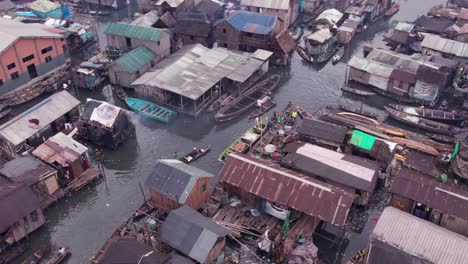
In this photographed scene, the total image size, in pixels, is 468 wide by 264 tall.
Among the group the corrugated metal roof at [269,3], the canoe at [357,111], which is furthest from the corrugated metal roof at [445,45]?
the corrugated metal roof at [269,3]

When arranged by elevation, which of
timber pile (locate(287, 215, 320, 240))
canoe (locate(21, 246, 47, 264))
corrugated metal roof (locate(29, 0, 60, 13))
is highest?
corrugated metal roof (locate(29, 0, 60, 13))

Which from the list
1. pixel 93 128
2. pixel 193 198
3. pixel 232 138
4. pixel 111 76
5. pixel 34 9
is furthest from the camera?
pixel 34 9

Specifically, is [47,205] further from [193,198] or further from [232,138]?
[232,138]

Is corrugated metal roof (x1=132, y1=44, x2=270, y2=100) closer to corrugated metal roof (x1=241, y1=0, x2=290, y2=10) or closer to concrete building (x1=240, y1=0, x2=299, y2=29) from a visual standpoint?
concrete building (x1=240, y1=0, x2=299, y2=29)

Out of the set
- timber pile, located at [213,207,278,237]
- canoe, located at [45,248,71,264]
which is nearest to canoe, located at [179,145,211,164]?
timber pile, located at [213,207,278,237]

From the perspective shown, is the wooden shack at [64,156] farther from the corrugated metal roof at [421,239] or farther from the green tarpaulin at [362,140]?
the corrugated metal roof at [421,239]

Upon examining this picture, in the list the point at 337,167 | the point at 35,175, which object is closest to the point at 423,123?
the point at 337,167

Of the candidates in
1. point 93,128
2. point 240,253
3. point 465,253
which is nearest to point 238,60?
point 93,128
